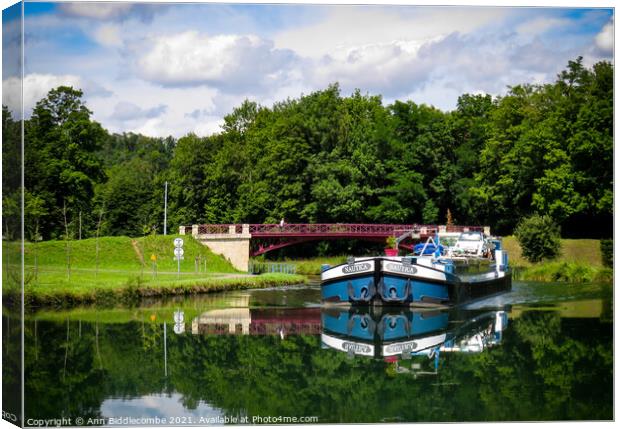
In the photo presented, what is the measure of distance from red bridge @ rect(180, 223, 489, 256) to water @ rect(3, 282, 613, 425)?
998 inches

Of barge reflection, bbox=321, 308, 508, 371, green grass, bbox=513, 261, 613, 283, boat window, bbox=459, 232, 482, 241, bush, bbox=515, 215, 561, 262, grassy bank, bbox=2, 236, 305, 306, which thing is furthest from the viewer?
bush, bbox=515, 215, 561, 262

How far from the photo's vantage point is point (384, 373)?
16312 mm

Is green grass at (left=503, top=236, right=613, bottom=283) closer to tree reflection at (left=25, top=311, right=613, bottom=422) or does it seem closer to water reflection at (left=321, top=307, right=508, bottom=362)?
water reflection at (left=321, top=307, right=508, bottom=362)

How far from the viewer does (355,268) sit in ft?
95.9

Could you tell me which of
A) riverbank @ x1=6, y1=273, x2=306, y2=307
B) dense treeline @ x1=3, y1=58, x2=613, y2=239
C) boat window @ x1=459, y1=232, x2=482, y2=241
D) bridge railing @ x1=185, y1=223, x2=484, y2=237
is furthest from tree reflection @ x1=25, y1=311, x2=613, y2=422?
bridge railing @ x1=185, y1=223, x2=484, y2=237

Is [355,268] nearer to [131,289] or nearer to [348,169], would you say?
[131,289]

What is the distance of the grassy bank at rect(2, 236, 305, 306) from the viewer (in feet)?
65.6

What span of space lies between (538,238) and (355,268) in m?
17.8

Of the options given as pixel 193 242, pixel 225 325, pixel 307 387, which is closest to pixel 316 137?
pixel 193 242

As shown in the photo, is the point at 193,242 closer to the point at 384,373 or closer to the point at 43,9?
the point at 384,373

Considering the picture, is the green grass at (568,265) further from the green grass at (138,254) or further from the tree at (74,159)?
the tree at (74,159)

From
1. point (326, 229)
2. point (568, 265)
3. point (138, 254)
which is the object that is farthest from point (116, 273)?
point (326, 229)

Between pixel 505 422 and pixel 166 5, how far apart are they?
276 inches

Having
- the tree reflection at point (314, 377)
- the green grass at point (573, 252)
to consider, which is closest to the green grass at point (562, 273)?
the green grass at point (573, 252)
